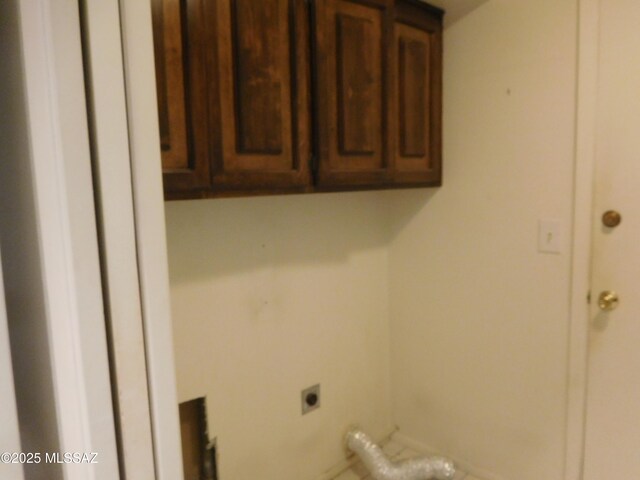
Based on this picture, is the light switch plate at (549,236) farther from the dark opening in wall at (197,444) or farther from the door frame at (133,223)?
the door frame at (133,223)

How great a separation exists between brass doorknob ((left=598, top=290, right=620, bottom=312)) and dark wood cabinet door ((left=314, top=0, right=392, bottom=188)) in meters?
0.83

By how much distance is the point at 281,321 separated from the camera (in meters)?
1.78

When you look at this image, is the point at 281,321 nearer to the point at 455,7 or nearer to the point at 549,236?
the point at 549,236

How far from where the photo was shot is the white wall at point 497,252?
1656 millimetres

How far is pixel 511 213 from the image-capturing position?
1777 mm

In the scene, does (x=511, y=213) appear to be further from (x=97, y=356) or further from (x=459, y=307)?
(x=97, y=356)

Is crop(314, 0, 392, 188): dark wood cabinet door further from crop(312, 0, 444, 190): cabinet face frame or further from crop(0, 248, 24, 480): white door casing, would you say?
crop(0, 248, 24, 480): white door casing

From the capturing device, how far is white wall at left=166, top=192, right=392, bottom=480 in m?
1.54

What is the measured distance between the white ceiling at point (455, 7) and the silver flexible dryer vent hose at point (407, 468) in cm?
174

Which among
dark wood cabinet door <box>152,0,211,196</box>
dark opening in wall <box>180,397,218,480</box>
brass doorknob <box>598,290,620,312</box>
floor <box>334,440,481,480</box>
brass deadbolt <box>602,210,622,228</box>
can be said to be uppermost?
dark wood cabinet door <box>152,0,211,196</box>

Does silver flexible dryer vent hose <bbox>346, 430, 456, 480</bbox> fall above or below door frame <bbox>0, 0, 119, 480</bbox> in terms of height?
below

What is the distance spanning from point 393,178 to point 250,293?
0.65 m

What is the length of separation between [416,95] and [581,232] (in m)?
0.75

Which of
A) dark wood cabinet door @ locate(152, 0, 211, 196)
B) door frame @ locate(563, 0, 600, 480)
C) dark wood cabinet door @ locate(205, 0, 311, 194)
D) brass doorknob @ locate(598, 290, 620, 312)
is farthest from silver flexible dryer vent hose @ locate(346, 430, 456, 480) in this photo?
dark wood cabinet door @ locate(152, 0, 211, 196)
